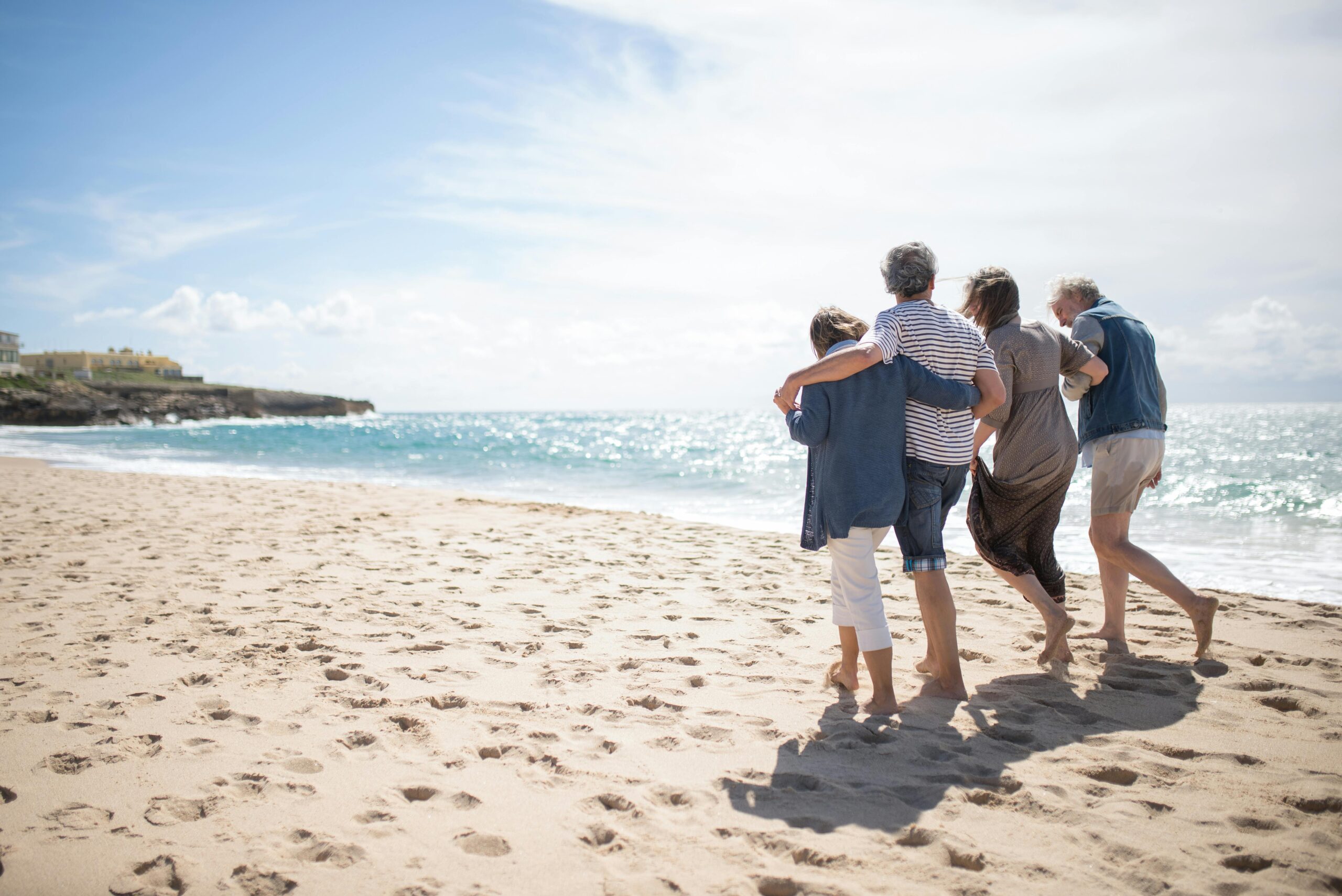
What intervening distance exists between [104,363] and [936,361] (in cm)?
12649

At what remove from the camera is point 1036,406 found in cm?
339

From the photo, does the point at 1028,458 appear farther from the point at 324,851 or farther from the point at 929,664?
the point at 324,851

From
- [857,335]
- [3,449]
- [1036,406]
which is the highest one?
[857,335]

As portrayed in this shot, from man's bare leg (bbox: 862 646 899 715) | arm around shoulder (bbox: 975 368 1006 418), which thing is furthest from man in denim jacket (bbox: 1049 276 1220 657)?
man's bare leg (bbox: 862 646 899 715)

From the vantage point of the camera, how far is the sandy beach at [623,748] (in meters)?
1.97

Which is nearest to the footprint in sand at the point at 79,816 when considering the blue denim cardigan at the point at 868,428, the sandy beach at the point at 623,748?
the sandy beach at the point at 623,748

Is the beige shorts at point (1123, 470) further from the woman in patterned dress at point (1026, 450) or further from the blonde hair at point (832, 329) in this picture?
the blonde hair at point (832, 329)

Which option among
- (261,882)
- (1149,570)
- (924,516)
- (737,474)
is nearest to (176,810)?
(261,882)

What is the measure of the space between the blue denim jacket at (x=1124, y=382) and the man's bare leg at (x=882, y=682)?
1.62 m

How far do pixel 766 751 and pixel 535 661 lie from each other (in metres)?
1.40

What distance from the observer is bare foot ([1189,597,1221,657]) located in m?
3.48

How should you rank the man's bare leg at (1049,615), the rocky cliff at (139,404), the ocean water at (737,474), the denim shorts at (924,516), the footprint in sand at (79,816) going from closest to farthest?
1. the footprint in sand at (79,816)
2. the denim shorts at (924,516)
3. the man's bare leg at (1049,615)
4. the ocean water at (737,474)
5. the rocky cliff at (139,404)

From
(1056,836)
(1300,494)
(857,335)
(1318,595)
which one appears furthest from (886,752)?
(1300,494)

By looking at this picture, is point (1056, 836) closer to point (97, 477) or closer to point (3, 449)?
point (97, 477)
